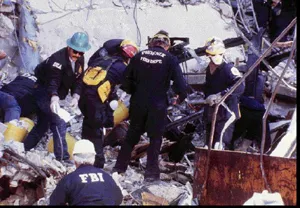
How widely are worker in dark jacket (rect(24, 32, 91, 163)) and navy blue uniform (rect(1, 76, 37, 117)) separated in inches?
35.9

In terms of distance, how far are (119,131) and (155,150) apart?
2.05m

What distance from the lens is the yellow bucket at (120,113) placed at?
885cm

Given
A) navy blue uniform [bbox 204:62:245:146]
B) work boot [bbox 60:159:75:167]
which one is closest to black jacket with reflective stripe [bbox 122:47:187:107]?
navy blue uniform [bbox 204:62:245:146]

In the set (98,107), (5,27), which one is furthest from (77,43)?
(5,27)

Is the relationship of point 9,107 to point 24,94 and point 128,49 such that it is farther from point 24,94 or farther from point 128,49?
point 128,49

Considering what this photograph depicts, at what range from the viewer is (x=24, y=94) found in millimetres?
8602

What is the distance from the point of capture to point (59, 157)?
24.8ft

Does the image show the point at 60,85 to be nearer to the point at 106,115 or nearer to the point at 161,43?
the point at 106,115

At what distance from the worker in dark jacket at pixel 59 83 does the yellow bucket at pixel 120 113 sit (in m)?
1.39

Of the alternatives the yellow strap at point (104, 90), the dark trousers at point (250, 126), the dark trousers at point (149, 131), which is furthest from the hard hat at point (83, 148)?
the dark trousers at point (250, 126)

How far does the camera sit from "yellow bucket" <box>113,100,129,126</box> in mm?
8852

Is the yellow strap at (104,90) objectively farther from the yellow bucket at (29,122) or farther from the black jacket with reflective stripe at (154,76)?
the yellow bucket at (29,122)

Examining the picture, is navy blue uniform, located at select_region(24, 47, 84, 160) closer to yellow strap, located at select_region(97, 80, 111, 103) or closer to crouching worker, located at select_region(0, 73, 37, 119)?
yellow strap, located at select_region(97, 80, 111, 103)

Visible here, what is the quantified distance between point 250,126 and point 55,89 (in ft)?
10.2
